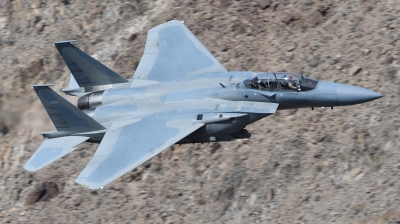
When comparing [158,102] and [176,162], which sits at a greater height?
[158,102]

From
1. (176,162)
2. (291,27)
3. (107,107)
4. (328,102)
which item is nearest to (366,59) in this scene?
(291,27)

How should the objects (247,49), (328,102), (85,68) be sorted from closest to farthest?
(328,102), (85,68), (247,49)

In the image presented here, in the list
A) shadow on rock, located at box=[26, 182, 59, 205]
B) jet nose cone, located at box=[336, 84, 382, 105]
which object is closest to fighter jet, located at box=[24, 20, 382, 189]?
jet nose cone, located at box=[336, 84, 382, 105]

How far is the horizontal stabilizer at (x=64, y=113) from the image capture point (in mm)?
23406

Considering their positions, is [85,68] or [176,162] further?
[176,162]

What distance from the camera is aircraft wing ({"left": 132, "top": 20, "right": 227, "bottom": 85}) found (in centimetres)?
2536

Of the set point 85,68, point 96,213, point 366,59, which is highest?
point 85,68

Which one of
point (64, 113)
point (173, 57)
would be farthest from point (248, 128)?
point (64, 113)

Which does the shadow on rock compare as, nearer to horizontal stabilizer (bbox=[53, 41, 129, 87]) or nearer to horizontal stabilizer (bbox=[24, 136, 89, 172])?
horizontal stabilizer (bbox=[24, 136, 89, 172])

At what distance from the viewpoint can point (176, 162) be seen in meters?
27.3

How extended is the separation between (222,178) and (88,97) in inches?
217

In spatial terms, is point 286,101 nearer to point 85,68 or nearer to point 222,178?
point 222,178

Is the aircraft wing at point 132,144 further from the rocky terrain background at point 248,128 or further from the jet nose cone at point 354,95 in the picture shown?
the jet nose cone at point 354,95

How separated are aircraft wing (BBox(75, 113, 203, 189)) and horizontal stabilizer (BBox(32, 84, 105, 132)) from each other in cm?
73
